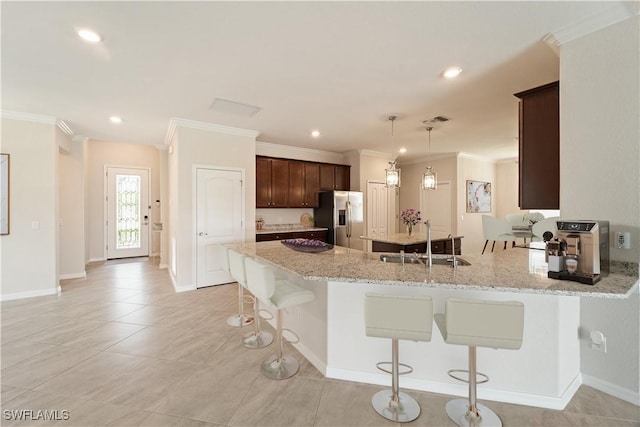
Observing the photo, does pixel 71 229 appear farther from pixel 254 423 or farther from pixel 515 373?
pixel 515 373

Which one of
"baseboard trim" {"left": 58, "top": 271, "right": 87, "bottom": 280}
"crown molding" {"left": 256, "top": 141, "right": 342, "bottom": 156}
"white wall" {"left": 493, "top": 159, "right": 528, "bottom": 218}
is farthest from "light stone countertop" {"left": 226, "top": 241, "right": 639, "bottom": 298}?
"white wall" {"left": 493, "top": 159, "right": 528, "bottom": 218}

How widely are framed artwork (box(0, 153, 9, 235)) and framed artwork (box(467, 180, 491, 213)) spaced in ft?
28.8

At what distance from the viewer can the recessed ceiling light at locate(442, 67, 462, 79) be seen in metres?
2.76

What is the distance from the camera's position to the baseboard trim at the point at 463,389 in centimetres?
190

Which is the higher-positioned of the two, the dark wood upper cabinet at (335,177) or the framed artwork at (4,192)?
the dark wood upper cabinet at (335,177)

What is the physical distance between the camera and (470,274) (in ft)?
6.24

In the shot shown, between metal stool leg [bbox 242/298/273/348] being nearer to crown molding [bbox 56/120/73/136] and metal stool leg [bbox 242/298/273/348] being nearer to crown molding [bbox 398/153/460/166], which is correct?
crown molding [bbox 56/120/73/136]

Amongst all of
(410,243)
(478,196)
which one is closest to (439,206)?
(478,196)

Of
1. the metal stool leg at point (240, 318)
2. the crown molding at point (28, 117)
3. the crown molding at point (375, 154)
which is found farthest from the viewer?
the crown molding at point (375, 154)

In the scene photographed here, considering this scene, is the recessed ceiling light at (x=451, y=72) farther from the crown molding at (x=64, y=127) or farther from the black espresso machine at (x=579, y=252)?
the crown molding at (x=64, y=127)

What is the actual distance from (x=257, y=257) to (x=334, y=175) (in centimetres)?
429

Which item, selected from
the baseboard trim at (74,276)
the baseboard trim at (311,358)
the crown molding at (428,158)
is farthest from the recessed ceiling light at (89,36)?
the crown molding at (428,158)

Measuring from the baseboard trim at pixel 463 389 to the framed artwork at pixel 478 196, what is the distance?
575 centimetres

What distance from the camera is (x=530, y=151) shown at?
2.62m
